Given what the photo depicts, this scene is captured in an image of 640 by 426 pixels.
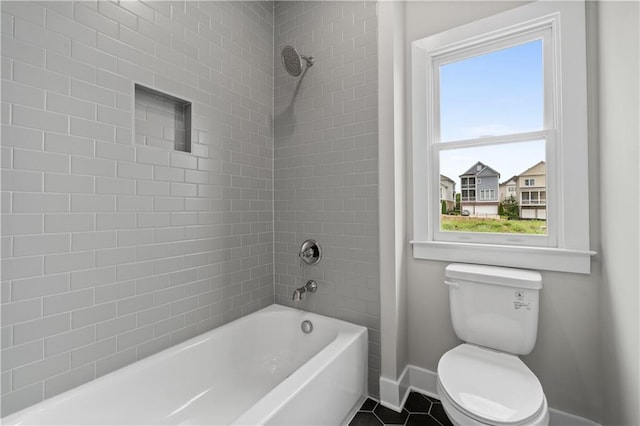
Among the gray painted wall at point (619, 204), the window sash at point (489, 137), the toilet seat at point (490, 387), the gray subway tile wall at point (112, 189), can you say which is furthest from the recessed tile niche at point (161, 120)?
the gray painted wall at point (619, 204)

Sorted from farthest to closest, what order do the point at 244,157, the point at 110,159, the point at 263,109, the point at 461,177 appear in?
the point at 263,109 → the point at 244,157 → the point at 461,177 → the point at 110,159

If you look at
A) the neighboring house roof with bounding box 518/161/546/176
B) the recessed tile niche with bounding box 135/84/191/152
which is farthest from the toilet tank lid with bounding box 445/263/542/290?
the recessed tile niche with bounding box 135/84/191/152

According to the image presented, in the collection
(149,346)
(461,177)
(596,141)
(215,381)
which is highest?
(596,141)

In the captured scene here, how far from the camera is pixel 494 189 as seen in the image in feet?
6.01

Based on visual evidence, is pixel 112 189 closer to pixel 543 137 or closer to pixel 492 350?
pixel 492 350

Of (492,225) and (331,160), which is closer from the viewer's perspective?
(492,225)

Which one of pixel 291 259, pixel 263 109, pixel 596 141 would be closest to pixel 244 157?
pixel 263 109

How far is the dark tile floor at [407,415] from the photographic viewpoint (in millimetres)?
1646

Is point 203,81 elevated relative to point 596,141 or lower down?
elevated

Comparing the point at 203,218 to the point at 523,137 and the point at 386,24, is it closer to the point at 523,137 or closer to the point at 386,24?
the point at 386,24

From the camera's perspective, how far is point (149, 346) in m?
1.51

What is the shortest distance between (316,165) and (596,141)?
5.16 feet

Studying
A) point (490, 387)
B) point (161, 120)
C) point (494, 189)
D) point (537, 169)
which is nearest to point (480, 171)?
point (494, 189)

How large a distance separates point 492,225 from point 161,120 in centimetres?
208
